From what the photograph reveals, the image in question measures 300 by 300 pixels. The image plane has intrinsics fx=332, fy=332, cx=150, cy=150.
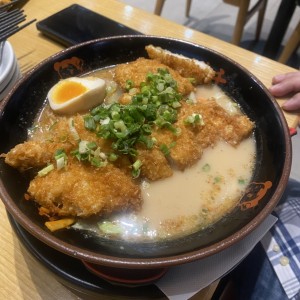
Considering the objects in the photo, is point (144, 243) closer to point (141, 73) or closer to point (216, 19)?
point (141, 73)

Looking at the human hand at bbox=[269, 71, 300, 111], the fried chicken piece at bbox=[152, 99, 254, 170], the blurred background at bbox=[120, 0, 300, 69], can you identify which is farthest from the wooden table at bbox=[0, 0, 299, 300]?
the blurred background at bbox=[120, 0, 300, 69]

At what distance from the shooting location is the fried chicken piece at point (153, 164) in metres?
1.18

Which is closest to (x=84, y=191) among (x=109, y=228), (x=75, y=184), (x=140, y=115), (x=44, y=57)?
(x=75, y=184)

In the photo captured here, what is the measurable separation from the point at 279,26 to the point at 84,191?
2.60 meters

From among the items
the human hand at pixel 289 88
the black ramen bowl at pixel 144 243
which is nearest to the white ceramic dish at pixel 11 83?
the black ramen bowl at pixel 144 243

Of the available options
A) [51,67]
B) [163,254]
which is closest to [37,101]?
[51,67]

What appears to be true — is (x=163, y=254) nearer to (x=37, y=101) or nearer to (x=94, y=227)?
(x=94, y=227)

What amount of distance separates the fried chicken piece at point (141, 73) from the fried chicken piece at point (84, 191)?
19.8 inches

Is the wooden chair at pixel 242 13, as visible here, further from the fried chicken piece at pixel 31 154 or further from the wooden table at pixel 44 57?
the fried chicken piece at pixel 31 154

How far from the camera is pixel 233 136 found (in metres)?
1.33

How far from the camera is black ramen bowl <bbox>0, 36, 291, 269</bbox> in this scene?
2.97 ft

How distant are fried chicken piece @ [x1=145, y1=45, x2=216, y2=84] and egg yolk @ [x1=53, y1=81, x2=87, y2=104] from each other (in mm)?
372

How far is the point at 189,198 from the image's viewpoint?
119 centimetres

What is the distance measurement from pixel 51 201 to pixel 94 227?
0.16 meters
